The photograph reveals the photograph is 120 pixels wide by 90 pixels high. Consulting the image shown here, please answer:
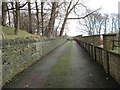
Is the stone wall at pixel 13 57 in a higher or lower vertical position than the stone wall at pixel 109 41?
lower

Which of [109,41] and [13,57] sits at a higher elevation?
[109,41]

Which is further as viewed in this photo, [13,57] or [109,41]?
[109,41]

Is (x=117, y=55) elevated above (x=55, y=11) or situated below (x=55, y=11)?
below

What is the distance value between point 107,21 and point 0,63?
70.8m

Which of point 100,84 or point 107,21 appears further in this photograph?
point 107,21

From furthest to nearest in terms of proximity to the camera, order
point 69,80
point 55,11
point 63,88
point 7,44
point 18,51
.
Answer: point 55,11 < point 18,51 < point 7,44 < point 69,80 < point 63,88

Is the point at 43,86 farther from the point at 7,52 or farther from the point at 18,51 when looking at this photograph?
the point at 18,51

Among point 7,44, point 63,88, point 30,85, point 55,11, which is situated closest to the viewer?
point 63,88

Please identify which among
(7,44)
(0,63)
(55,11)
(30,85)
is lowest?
(30,85)

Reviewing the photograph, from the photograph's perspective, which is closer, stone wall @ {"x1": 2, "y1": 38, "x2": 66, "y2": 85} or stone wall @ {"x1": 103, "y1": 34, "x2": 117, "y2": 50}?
stone wall @ {"x1": 2, "y1": 38, "x2": 66, "y2": 85}

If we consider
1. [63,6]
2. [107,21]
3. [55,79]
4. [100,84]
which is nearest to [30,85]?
[55,79]

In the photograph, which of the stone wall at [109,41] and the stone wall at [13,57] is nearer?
the stone wall at [13,57]

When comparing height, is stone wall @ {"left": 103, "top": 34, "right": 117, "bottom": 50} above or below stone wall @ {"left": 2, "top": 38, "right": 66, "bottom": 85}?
above

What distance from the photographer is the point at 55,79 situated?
20.4 feet
